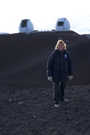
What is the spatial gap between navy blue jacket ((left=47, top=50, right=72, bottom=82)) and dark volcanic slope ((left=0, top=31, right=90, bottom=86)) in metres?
10.2

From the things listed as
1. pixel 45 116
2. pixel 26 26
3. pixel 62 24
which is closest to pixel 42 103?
pixel 45 116

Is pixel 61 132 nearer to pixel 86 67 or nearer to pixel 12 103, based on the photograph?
pixel 12 103

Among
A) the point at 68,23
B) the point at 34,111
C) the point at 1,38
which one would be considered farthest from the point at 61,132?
the point at 68,23

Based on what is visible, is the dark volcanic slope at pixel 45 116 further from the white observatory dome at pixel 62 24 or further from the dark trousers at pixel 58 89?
the white observatory dome at pixel 62 24

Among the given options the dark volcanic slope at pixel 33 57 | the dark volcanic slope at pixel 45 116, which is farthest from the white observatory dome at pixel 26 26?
the dark volcanic slope at pixel 45 116

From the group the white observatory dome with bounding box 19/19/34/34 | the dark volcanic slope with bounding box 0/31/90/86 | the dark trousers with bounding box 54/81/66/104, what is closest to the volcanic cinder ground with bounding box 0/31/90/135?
the dark volcanic slope with bounding box 0/31/90/86

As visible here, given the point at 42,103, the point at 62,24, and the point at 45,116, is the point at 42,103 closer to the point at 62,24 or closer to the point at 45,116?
the point at 45,116

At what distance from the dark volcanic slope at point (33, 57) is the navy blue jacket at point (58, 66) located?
1023 cm

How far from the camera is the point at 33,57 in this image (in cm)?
3166

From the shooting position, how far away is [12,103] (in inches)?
573

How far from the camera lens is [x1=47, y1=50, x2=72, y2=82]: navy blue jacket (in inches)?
475

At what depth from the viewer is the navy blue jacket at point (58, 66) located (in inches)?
475

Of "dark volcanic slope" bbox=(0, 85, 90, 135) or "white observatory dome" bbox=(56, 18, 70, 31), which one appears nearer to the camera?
"dark volcanic slope" bbox=(0, 85, 90, 135)

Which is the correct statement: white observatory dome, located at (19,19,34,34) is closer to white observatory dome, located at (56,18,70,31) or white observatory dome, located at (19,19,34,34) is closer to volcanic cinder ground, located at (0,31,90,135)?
white observatory dome, located at (56,18,70,31)
